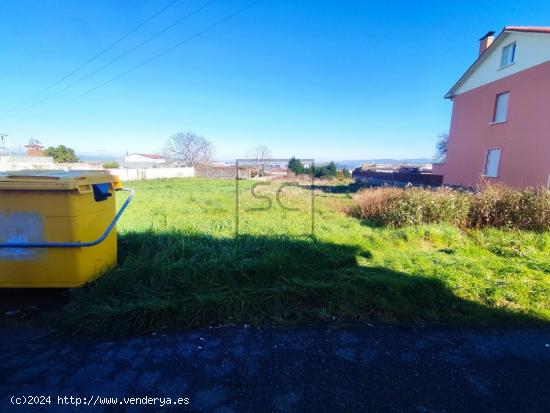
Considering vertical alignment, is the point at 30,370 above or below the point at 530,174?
below

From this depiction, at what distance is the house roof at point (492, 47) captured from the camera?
39.0ft

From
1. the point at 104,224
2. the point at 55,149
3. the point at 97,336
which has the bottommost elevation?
the point at 97,336

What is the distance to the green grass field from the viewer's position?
2594 mm

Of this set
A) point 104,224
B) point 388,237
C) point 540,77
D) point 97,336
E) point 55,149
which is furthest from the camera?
point 55,149

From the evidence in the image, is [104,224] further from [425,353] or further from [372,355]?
[425,353]

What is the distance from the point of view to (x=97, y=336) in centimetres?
233

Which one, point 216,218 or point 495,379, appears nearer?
point 495,379

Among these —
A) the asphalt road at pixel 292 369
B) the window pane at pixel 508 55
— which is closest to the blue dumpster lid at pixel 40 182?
the asphalt road at pixel 292 369

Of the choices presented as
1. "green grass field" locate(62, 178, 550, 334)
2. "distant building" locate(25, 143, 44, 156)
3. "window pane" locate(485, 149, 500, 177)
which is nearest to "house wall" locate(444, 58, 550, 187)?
"window pane" locate(485, 149, 500, 177)

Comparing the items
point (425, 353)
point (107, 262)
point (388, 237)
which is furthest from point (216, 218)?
point (425, 353)

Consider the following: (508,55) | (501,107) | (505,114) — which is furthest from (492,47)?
(505,114)

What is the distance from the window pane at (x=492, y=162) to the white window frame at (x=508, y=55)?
442cm

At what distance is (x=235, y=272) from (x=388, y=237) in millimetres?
3210

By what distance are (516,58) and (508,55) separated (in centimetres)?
85
